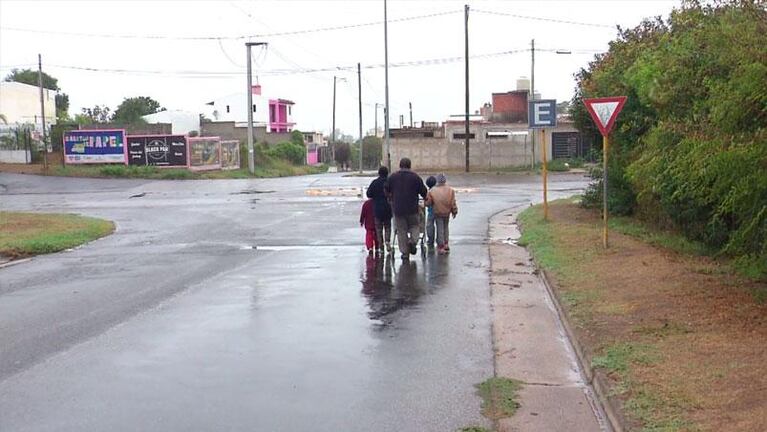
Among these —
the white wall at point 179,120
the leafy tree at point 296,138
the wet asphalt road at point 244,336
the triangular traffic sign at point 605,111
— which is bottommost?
the wet asphalt road at point 244,336

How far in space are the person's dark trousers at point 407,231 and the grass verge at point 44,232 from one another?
708 centimetres

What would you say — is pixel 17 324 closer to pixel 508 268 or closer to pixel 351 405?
pixel 351 405

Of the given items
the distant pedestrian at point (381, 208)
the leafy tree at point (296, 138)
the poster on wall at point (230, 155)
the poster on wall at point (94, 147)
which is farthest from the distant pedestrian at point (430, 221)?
the leafy tree at point (296, 138)

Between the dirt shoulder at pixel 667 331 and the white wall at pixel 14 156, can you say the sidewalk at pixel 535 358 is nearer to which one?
the dirt shoulder at pixel 667 331

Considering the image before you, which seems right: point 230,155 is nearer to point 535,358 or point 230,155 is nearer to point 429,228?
point 429,228

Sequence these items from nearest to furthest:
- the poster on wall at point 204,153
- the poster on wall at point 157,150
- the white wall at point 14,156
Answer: the poster on wall at point 157,150 → the poster on wall at point 204,153 → the white wall at point 14,156

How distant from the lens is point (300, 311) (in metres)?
9.70

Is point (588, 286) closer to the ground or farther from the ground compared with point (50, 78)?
closer to the ground

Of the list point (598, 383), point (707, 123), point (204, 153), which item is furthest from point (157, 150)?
point (598, 383)

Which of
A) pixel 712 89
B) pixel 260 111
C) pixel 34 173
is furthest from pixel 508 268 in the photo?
pixel 260 111

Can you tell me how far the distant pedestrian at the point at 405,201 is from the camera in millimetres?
13711

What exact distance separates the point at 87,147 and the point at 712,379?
1991 inches

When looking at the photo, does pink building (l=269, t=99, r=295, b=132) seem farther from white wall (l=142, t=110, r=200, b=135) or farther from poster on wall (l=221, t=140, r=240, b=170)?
poster on wall (l=221, t=140, r=240, b=170)

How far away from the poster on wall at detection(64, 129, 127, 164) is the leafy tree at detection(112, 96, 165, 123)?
46.8m
